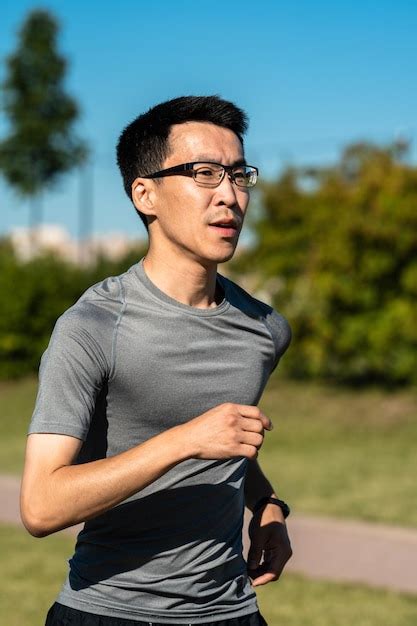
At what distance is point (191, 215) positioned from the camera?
268cm

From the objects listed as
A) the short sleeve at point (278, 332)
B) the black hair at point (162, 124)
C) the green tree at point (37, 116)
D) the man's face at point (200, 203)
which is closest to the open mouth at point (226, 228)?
the man's face at point (200, 203)

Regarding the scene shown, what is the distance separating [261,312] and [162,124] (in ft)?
1.84

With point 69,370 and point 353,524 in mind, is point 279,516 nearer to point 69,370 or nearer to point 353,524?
point 69,370

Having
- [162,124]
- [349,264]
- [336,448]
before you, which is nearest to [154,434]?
[162,124]

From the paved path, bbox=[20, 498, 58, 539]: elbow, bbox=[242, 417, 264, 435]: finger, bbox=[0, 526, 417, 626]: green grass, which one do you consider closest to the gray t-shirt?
bbox=[20, 498, 58, 539]: elbow

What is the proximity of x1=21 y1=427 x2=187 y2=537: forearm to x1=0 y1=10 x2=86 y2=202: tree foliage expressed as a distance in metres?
36.3

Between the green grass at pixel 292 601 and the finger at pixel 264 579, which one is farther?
the green grass at pixel 292 601

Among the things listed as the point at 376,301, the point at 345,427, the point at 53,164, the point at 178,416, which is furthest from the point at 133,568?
the point at 53,164

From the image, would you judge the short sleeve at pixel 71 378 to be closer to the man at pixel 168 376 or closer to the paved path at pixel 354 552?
the man at pixel 168 376

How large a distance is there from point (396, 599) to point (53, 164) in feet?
108

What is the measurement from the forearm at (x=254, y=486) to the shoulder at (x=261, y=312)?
1.16 ft

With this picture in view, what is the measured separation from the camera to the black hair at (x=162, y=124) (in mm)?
2738

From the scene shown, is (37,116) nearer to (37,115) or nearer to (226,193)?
(37,115)

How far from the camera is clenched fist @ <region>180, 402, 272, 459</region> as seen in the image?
7.36 ft
